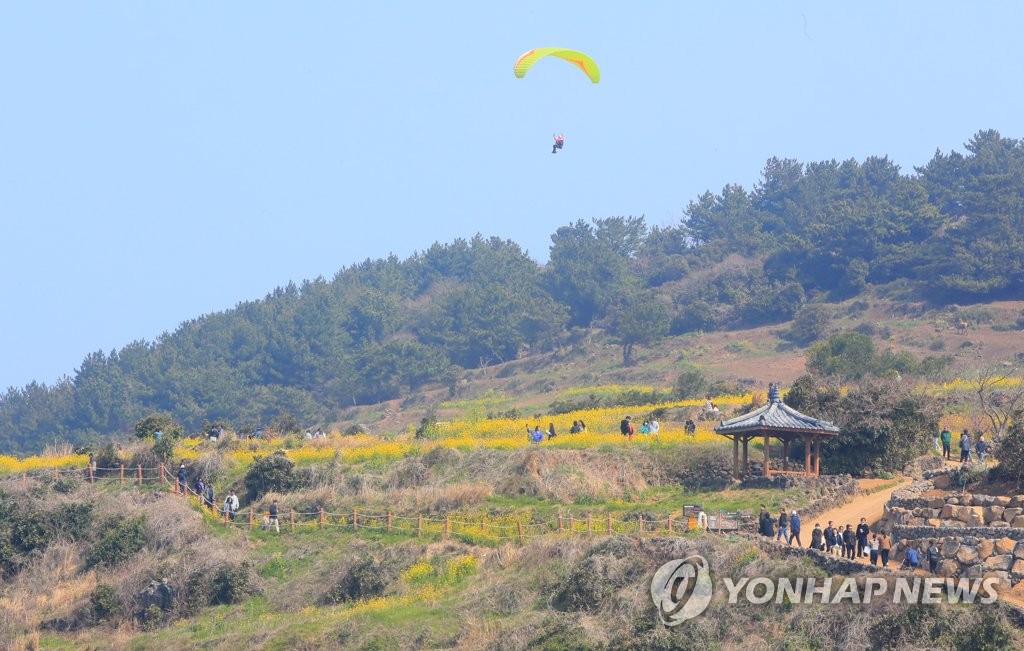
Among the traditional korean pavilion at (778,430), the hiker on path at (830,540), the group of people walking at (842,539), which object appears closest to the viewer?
the group of people walking at (842,539)

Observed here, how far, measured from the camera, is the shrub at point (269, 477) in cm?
5128

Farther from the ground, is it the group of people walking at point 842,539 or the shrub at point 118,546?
the group of people walking at point 842,539

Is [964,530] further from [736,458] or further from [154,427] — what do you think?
[154,427]

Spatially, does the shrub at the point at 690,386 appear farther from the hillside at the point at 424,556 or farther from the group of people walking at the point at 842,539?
the group of people walking at the point at 842,539

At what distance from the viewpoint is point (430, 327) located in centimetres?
11725

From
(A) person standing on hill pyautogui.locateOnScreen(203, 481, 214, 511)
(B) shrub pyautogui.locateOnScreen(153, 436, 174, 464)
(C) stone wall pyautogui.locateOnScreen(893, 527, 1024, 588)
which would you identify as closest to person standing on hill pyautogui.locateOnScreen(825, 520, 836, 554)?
(C) stone wall pyautogui.locateOnScreen(893, 527, 1024, 588)

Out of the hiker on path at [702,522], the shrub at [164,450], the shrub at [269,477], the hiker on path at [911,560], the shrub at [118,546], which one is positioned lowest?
the shrub at [118,546]

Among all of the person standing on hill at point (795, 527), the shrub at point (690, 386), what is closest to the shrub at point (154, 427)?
the shrub at point (690, 386)

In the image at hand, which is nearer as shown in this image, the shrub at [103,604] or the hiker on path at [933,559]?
the hiker on path at [933,559]

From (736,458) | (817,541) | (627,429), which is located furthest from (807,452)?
(627,429)

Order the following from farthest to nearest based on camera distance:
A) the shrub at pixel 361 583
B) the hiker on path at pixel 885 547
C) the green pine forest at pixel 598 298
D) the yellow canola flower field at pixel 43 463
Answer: the green pine forest at pixel 598 298, the yellow canola flower field at pixel 43 463, the shrub at pixel 361 583, the hiker on path at pixel 885 547

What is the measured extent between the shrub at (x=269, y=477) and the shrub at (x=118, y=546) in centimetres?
440

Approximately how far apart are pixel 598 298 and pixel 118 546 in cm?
7082

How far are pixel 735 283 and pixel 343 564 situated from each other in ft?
245
